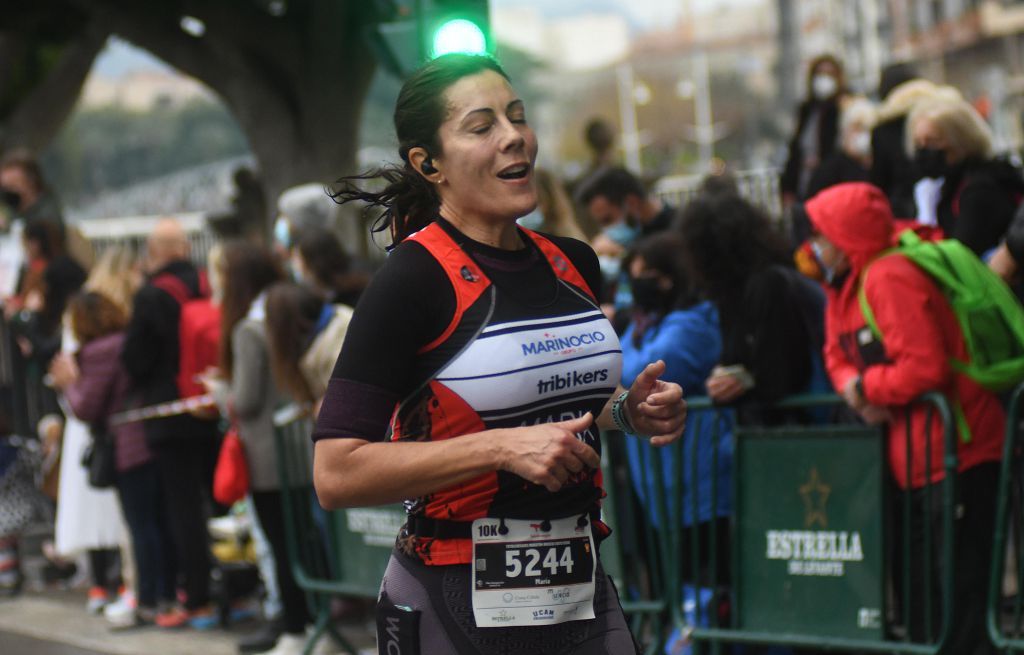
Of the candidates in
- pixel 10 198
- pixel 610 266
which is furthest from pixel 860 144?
pixel 10 198

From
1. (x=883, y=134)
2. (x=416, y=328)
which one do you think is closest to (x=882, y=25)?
(x=883, y=134)

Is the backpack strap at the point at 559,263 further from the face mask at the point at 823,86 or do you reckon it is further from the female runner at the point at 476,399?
the face mask at the point at 823,86

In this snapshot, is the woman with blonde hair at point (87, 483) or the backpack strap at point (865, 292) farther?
the woman with blonde hair at point (87, 483)

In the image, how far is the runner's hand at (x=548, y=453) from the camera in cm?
261

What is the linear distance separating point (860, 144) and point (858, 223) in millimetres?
3695

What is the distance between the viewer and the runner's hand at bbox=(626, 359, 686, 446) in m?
2.96

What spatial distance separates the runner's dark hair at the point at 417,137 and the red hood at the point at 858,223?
267 cm

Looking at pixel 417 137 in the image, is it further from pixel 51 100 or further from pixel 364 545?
pixel 51 100

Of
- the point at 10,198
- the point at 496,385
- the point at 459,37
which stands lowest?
the point at 496,385

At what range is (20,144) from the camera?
18828 millimetres

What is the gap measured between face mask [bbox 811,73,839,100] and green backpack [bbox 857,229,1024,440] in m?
4.74

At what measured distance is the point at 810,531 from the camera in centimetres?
548

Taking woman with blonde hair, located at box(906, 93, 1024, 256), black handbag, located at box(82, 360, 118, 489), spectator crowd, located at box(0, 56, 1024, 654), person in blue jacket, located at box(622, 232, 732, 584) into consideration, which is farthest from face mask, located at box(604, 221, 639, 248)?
black handbag, located at box(82, 360, 118, 489)

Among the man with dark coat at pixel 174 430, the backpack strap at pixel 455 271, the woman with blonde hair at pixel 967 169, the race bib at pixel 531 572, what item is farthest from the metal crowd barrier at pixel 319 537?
the backpack strap at pixel 455 271
